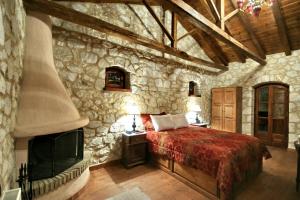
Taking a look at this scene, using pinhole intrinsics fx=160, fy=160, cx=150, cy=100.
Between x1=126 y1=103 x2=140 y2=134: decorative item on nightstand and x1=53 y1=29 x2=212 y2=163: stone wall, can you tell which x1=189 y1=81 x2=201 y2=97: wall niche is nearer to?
x1=53 y1=29 x2=212 y2=163: stone wall

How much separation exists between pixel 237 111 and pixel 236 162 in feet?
11.2

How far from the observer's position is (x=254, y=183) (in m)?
2.72

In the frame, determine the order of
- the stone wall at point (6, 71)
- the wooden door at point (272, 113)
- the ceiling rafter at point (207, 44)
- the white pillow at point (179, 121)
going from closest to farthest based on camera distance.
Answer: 1. the stone wall at point (6, 71)
2. the white pillow at point (179, 121)
3. the wooden door at point (272, 113)
4. the ceiling rafter at point (207, 44)

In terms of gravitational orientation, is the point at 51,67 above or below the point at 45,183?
above

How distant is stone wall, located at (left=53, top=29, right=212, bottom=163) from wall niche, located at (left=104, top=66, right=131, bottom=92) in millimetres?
102

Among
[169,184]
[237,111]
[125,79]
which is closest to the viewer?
[169,184]

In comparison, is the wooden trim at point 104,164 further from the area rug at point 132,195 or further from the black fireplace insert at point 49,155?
the area rug at point 132,195

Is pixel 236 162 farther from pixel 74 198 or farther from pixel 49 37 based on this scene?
pixel 49 37

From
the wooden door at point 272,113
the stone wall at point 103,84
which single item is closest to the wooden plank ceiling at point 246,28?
the stone wall at point 103,84

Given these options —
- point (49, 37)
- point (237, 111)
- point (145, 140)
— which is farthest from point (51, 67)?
point (237, 111)

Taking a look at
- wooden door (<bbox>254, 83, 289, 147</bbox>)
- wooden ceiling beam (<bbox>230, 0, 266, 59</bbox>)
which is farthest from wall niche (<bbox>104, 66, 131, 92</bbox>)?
wooden door (<bbox>254, 83, 289, 147</bbox>)

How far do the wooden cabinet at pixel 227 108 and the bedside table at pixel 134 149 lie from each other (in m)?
3.29

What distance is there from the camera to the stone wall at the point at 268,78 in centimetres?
443

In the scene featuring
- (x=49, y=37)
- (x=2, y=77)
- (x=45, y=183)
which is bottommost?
(x=45, y=183)
